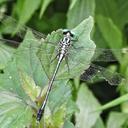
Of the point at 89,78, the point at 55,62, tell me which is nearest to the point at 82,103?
the point at 89,78

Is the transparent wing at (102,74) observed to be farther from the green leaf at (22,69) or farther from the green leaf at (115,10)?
the green leaf at (115,10)

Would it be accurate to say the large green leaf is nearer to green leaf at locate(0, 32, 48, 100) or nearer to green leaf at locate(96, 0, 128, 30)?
green leaf at locate(0, 32, 48, 100)

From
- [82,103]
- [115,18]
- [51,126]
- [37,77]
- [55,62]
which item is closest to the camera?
[51,126]

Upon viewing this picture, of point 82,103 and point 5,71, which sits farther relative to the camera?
point 82,103

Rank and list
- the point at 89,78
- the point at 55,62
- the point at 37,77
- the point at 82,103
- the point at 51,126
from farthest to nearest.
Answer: the point at 82,103 < the point at 89,78 < the point at 55,62 < the point at 37,77 < the point at 51,126

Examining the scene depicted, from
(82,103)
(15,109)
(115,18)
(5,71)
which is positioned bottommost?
(82,103)

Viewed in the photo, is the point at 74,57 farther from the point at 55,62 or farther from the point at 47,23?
the point at 47,23

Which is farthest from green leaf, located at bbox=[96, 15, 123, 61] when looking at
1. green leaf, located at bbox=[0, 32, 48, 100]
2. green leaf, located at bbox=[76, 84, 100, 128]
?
green leaf, located at bbox=[0, 32, 48, 100]
